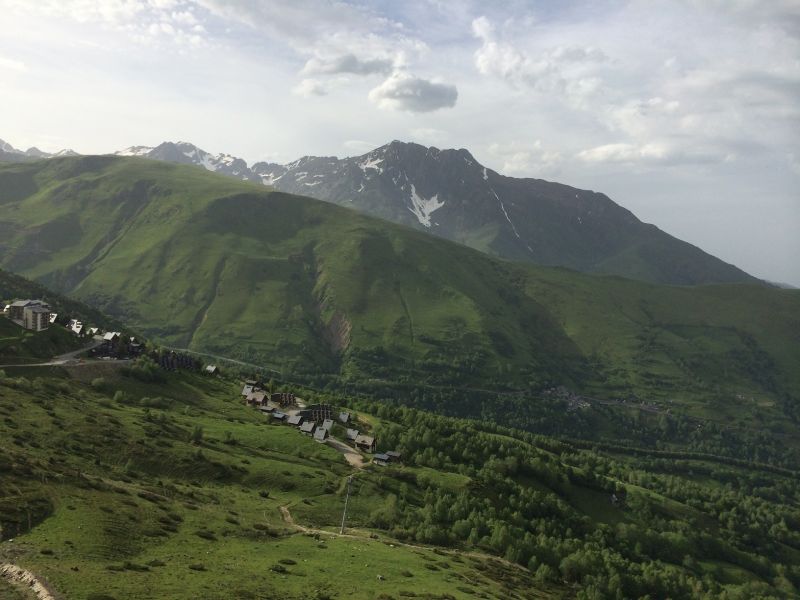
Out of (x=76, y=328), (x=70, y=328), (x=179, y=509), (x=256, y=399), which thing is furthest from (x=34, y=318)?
(x=179, y=509)

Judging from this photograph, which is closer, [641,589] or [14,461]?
[14,461]

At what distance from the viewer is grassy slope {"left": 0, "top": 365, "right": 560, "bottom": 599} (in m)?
56.4

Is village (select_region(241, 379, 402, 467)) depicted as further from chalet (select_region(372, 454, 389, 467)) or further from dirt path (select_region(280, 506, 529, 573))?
dirt path (select_region(280, 506, 529, 573))

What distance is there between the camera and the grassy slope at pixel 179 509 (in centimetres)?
5644

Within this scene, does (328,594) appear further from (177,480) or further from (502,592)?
(177,480)

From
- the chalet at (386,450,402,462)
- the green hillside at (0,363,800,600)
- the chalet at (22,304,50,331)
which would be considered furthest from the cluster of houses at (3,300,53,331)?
the chalet at (386,450,402,462)

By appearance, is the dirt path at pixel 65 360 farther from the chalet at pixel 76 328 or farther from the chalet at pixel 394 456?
the chalet at pixel 394 456

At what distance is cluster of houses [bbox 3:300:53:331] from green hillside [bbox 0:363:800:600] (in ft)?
85.1

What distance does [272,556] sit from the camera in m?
70.4

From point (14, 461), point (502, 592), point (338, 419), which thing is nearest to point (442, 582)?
point (502, 592)

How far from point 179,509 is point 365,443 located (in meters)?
74.3

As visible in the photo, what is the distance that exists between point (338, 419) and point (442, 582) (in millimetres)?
92755

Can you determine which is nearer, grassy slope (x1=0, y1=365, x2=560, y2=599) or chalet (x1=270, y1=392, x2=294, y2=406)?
grassy slope (x1=0, y1=365, x2=560, y2=599)

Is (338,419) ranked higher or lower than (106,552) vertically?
lower
